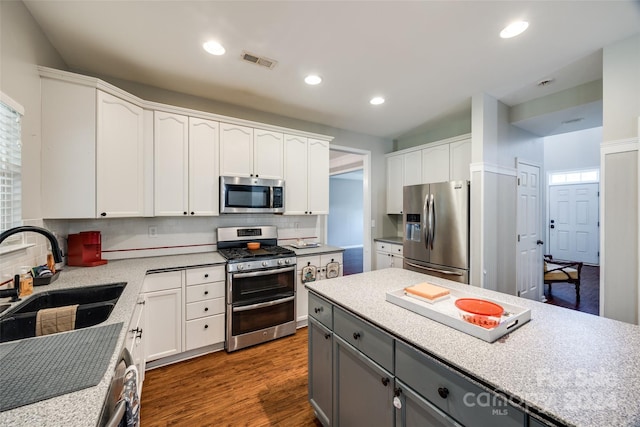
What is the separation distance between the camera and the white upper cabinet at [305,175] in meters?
3.26

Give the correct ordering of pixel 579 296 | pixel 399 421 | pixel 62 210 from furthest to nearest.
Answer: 1. pixel 579 296
2. pixel 62 210
3. pixel 399 421

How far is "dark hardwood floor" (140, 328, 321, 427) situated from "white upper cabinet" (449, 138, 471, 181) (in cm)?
288

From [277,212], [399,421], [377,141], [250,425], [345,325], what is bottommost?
[250,425]

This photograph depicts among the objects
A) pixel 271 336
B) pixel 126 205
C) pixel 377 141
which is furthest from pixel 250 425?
pixel 377 141

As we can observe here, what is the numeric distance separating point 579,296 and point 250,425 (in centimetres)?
530

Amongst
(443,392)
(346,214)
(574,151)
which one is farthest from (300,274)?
(574,151)

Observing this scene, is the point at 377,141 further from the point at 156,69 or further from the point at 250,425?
the point at 250,425

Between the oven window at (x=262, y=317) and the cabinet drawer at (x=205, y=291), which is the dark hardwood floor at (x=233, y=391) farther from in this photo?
the cabinet drawer at (x=205, y=291)

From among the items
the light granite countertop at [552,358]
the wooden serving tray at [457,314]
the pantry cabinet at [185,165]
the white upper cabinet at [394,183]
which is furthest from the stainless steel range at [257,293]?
the white upper cabinet at [394,183]

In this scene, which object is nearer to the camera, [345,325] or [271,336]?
[345,325]

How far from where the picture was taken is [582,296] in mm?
4281

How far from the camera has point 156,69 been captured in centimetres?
237

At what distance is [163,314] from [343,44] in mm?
2739

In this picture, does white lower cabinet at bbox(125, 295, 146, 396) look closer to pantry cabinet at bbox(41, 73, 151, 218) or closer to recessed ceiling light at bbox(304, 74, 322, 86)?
pantry cabinet at bbox(41, 73, 151, 218)
